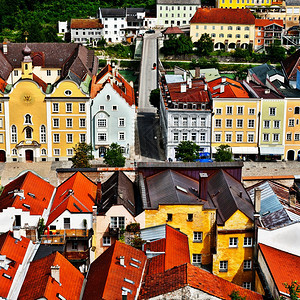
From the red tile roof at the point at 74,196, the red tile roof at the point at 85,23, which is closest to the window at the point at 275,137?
the red tile roof at the point at 74,196

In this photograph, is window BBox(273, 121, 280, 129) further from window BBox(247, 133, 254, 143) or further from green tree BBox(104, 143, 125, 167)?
green tree BBox(104, 143, 125, 167)

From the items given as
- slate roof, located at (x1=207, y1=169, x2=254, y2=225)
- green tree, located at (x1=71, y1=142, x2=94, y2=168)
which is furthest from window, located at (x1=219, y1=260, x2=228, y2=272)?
green tree, located at (x1=71, y1=142, x2=94, y2=168)

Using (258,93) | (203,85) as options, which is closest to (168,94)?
(203,85)

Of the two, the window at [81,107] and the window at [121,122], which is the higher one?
the window at [81,107]

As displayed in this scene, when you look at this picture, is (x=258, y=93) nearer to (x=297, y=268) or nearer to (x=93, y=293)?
(x=297, y=268)

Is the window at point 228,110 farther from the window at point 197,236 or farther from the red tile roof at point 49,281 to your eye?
the red tile roof at point 49,281
